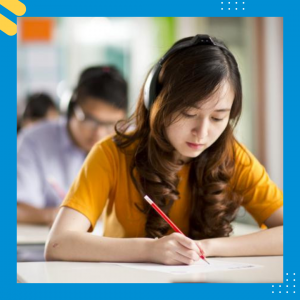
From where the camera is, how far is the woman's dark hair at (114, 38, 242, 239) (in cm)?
142

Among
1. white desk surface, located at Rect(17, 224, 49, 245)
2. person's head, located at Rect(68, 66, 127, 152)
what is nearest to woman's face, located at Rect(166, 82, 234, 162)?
white desk surface, located at Rect(17, 224, 49, 245)

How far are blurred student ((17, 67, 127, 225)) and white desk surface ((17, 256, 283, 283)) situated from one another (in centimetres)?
108

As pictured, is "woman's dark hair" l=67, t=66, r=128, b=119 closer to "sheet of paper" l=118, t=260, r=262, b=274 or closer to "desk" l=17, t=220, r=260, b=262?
"desk" l=17, t=220, r=260, b=262

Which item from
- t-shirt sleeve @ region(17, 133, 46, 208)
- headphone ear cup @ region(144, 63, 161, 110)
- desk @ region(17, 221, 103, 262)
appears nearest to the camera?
headphone ear cup @ region(144, 63, 161, 110)

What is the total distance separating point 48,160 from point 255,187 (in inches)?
55.6

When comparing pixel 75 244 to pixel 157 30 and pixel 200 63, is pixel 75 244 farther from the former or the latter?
pixel 157 30

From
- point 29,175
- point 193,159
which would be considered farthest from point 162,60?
point 29,175

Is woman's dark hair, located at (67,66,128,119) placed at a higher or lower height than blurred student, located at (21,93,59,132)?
lower

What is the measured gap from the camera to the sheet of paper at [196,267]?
1235mm

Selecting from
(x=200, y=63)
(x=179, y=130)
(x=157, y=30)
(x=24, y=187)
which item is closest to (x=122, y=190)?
(x=179, y=130)

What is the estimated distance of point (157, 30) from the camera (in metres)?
7.04
